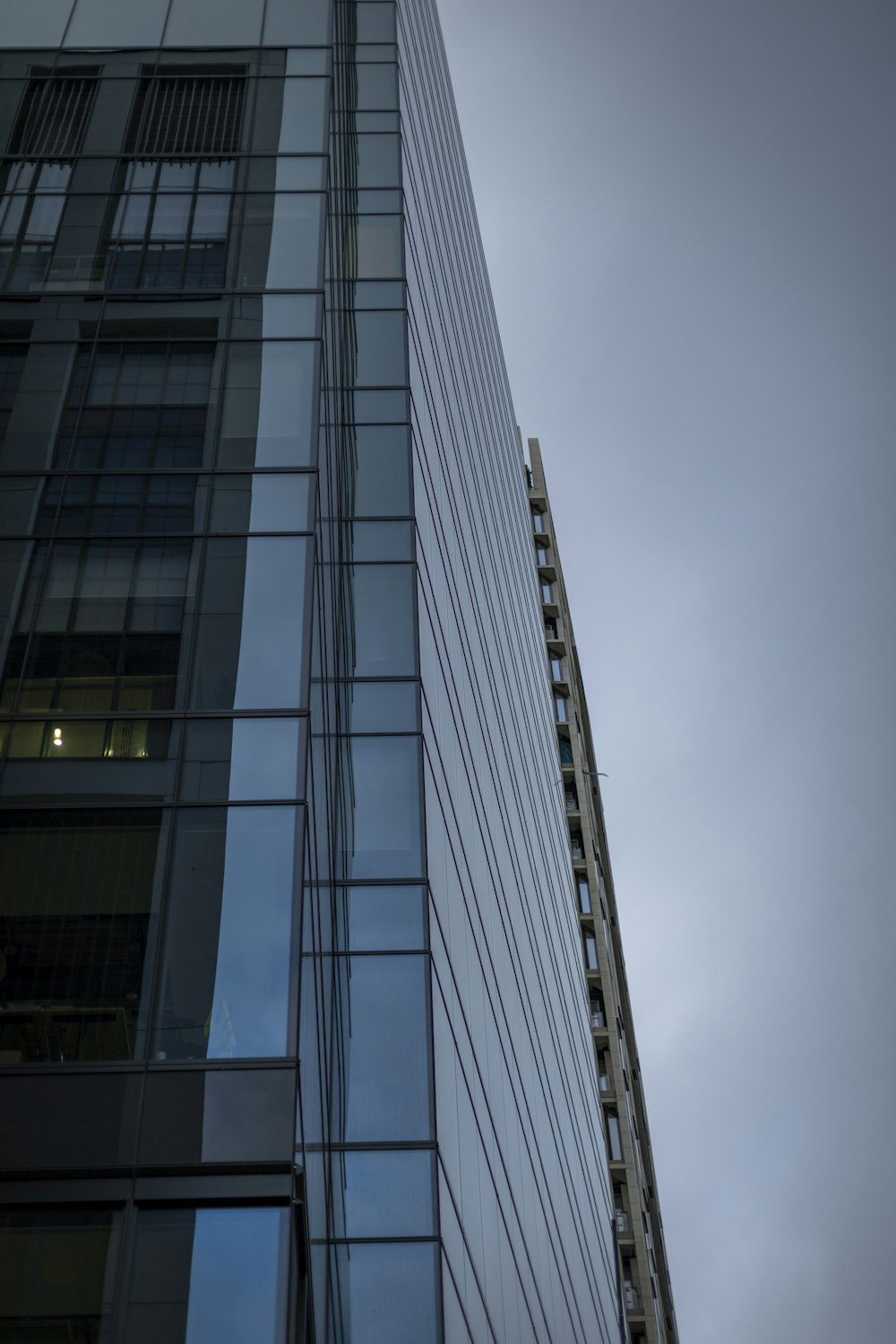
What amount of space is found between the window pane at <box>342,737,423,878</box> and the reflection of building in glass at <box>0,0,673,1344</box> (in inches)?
2.4

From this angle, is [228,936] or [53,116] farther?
[53,116]

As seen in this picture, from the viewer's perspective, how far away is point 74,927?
1608 centimetres

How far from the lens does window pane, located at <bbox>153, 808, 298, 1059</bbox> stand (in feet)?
50.1

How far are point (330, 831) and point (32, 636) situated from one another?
184 inches

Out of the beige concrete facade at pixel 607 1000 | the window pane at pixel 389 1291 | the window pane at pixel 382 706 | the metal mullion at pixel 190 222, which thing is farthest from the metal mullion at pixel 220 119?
the beige concrete facade at pixel 607 1000

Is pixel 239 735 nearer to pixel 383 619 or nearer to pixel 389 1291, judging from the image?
pixel 383 619

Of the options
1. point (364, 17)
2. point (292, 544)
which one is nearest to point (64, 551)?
point (292, 544)

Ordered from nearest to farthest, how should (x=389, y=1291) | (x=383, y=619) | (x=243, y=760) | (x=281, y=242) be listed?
(x=389, y=1291), (x=243, y=760), (x=383, y=619), (x=281, y=242)

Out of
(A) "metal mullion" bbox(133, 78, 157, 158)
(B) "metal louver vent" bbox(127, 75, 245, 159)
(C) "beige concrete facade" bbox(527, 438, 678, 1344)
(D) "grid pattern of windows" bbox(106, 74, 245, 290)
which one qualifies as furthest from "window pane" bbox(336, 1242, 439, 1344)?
(C) "beige concrete facade" bbox(527, 438, 678, 1344)

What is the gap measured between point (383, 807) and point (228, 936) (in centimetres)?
561

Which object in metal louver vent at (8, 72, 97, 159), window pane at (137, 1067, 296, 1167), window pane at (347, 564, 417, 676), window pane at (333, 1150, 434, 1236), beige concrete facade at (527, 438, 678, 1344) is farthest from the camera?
beige concrete facade at (527, 438, 678, 1344)

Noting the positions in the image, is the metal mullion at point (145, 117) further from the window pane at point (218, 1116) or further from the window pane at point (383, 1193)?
the window pane at point (383, 1193)

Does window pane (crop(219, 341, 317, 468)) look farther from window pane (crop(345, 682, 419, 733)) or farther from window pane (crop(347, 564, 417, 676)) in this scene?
window pane (crop(345, 682, 419, 733))

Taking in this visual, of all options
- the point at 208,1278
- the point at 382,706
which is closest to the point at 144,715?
the point at 382,706
